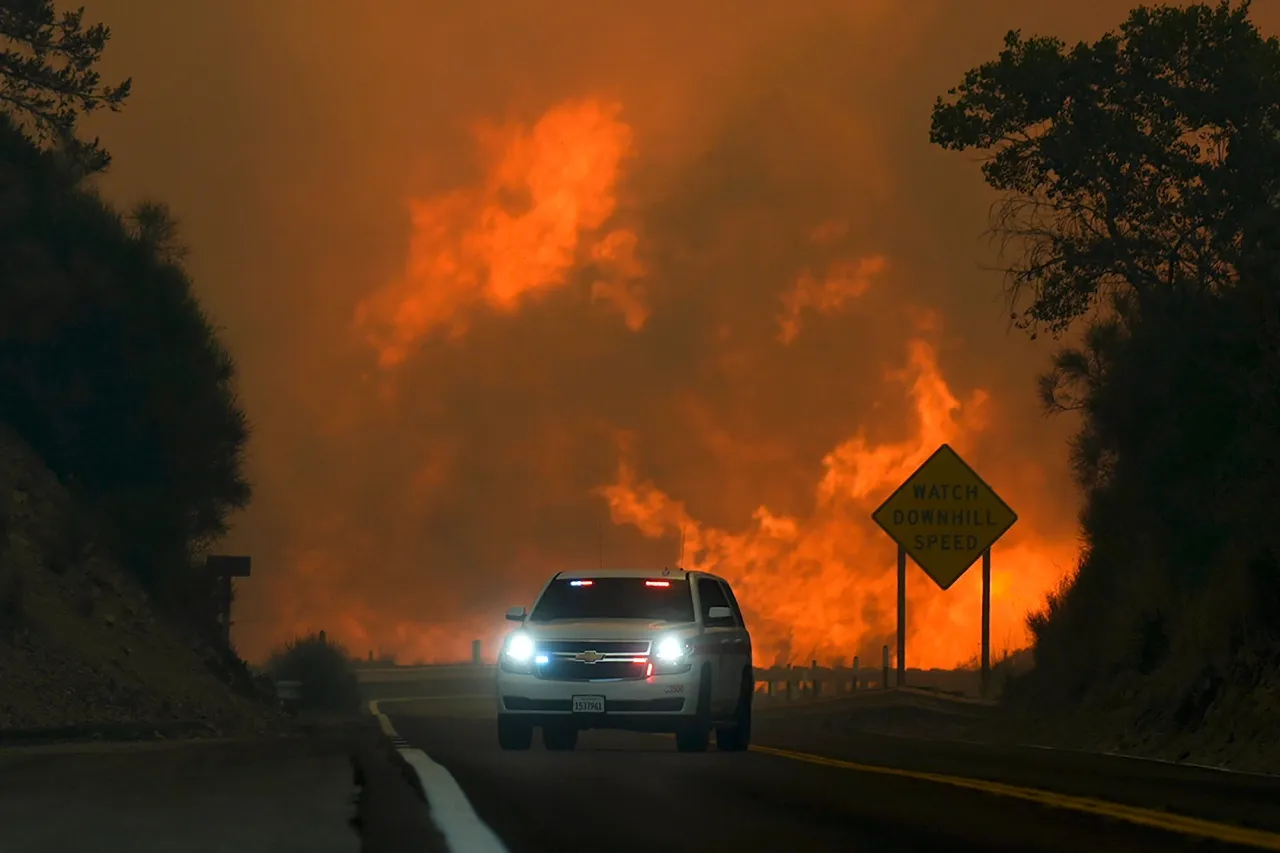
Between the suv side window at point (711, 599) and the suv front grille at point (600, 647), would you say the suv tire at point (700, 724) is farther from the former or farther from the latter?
the suv side window at point (711, 599)

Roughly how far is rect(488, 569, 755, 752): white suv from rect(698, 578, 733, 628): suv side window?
0.12ft

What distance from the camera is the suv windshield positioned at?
22.9 m

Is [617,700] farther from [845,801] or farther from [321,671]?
[321,671]

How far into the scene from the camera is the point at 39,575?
39.8m

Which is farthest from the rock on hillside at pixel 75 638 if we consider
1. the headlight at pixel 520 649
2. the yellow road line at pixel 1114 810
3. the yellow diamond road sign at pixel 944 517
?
the yellow road line at pixel 1114 810

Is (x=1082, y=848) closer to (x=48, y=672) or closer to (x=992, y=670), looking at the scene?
(x=992, y=670)

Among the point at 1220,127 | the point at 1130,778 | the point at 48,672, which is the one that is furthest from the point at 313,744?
the point at 1220,127

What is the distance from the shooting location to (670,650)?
865 inches

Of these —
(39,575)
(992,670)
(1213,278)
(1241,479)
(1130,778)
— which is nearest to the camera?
(1130,778)

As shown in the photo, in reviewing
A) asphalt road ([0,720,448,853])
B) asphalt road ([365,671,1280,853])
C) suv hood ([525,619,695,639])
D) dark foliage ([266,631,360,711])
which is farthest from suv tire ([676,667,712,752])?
dark foliage ([266,631,360,711])

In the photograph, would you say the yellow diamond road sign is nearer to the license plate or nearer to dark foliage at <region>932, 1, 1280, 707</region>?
dark foliage at <region>932, 1, 1280, 707</region>

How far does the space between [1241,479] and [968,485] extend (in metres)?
10.1

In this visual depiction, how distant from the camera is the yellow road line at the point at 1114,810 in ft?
37.0

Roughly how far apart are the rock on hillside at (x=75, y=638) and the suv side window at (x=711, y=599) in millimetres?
13842
